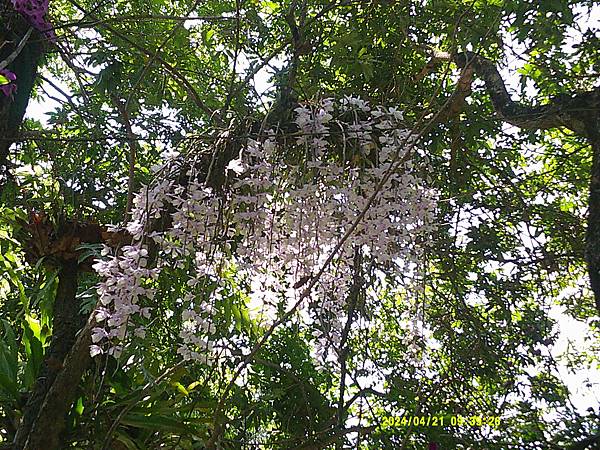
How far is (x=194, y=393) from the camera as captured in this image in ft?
5.98

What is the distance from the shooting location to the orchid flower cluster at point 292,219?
41.1 inches

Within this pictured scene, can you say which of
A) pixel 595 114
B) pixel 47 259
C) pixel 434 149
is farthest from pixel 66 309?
pixel 595 114

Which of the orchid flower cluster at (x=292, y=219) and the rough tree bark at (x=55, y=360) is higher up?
the orchid flower cluster at (x=292, y=219)

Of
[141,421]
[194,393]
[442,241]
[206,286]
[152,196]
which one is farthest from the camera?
[194,393]

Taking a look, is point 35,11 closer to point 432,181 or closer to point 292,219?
point 292,219

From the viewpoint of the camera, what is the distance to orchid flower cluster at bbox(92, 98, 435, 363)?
1.04 meters

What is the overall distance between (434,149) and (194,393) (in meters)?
1.03

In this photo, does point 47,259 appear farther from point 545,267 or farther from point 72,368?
point 545,267

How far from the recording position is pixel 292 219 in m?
1.19
